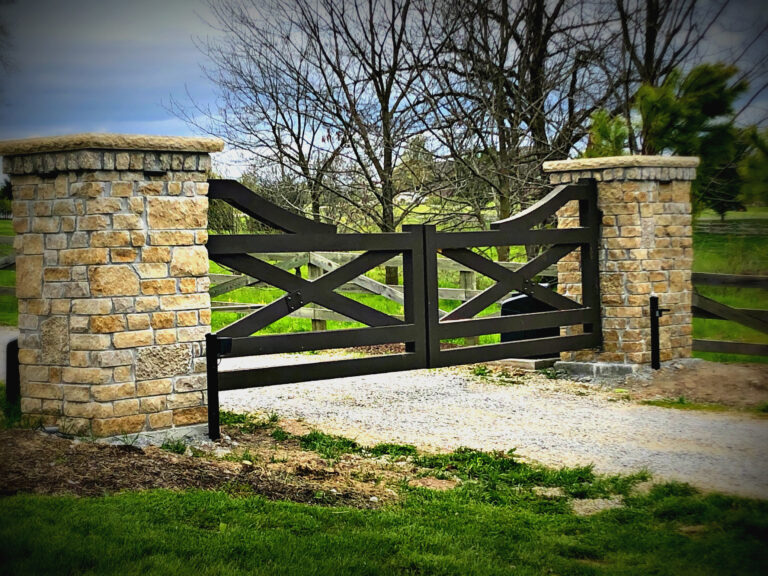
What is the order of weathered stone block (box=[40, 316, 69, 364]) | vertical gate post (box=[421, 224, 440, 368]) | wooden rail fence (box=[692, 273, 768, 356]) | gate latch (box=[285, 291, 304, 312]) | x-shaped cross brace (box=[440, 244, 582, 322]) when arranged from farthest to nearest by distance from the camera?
wooden rail fence (box=[692, 273, 768, 356]), x-shaped cross brace (box=[440, 244, 582, 322]), vertical gate post (box=[421, 224, 440, 368]), gate latch (box=[285, 291, 304, 312]), weathered stone block (box=[40, 316, 69, 364])

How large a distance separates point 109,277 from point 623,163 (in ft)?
17.7

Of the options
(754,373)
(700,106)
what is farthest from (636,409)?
(700,106)

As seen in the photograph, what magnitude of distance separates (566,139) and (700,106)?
2554 millimetres

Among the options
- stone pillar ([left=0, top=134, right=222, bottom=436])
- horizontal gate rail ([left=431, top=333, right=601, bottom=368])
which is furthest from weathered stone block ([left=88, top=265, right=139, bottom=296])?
horizontal gate rail ([left=431, top=333, right=601, bottom=368])

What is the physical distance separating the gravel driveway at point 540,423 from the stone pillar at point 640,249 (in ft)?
2.80

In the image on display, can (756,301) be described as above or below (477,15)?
below

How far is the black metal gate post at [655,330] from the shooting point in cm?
855

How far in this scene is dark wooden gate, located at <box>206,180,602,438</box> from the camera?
21.5ft

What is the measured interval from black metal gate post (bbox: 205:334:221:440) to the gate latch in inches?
35.2

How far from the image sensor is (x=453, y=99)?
38.6 feet

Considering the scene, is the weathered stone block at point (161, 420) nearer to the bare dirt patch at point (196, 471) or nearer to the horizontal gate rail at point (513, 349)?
the bare dirt patch at point (196, 471)

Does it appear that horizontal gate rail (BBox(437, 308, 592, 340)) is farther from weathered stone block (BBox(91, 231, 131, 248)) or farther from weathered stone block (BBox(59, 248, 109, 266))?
weathered stone block (BBox(59, 248, 109, 266))

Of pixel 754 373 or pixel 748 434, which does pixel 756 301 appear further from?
pixel 754 373

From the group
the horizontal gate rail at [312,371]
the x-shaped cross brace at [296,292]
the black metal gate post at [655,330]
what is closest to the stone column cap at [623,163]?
the black metal gate post at [655,330]
